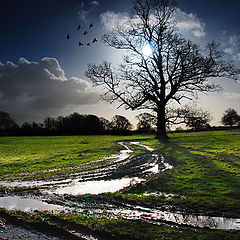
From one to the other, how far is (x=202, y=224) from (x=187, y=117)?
28.2 m

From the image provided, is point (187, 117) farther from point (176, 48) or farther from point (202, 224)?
point (202, 224)

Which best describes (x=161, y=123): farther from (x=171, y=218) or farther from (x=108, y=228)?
(x=108, y=228)

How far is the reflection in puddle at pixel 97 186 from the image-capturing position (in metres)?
6.91

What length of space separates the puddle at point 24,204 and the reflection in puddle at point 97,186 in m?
1.03

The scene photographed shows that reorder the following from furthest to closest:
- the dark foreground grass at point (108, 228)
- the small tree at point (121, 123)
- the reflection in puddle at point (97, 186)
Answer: the small tree at point (121, 123) < the reflection in puddle at point (97, 186) < the dark foreground grass at point (108, 228)

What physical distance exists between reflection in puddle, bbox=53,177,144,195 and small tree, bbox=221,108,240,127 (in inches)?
3780

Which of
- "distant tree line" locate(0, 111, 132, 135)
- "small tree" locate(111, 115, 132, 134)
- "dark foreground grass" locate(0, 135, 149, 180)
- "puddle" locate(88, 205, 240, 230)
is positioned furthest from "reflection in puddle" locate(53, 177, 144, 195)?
"small tree" locate(111, 115, 132, 134)

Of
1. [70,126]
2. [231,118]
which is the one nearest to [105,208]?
[70,126]

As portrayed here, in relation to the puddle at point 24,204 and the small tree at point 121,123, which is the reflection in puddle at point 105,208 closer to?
the puddle at point 24,204

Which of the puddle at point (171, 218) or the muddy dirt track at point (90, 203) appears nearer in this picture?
the puddle at point (171, 218)

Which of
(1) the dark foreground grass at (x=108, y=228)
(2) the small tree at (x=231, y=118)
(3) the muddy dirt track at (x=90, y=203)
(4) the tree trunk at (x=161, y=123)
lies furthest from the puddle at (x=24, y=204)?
(2) the small tree at (x=231, y=118)

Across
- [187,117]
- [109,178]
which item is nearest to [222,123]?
[187,117]

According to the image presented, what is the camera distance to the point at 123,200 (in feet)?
18.9

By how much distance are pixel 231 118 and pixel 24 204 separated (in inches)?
3947
